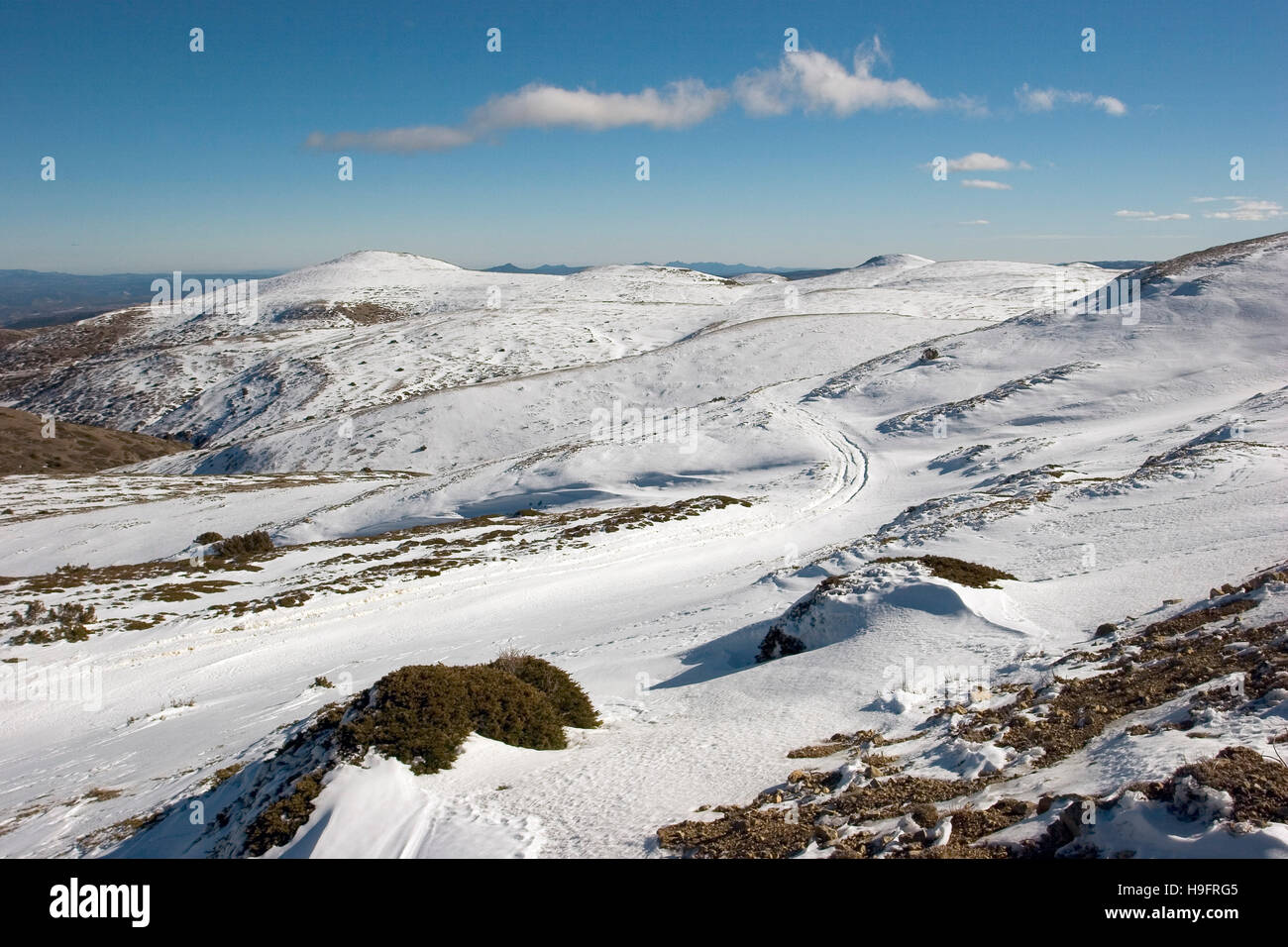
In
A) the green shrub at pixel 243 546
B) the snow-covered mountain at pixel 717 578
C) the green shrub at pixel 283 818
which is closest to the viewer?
the green shrub at pixel 283 818

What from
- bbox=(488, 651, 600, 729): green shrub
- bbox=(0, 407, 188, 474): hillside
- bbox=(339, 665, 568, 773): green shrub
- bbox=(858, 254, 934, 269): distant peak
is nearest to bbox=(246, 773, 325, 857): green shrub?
bbox=(339, 665, 568, 773): green shrub

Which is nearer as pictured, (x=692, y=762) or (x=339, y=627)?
(x=692, y=762)

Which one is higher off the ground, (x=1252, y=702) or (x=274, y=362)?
(x=274, y=362)

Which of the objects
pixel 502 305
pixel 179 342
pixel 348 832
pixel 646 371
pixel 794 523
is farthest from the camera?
pixel 502 305

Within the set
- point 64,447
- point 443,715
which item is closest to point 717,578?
point 443,715

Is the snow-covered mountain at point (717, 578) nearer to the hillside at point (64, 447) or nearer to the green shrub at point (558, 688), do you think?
the green shrub at point (558, 688)

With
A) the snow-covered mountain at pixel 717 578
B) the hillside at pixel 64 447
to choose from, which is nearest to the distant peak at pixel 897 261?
the snow-covered mountain at pixel 717 578

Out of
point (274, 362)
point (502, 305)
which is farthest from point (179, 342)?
point (502, 305)
